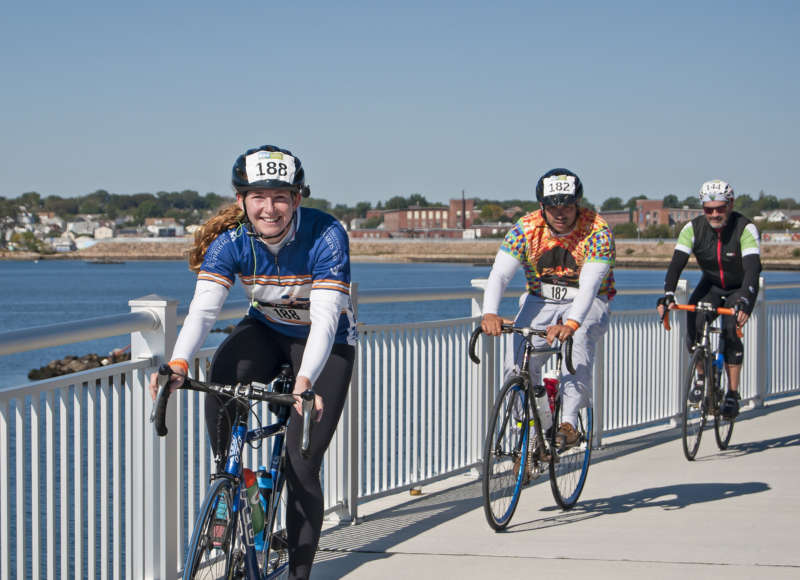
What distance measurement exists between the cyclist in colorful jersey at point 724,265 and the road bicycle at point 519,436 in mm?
2196

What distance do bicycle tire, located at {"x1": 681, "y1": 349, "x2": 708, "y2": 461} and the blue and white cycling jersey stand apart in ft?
15.0

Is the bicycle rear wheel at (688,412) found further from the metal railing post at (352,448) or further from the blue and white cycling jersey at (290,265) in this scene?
the blue and white cycling jersey at (290,265)

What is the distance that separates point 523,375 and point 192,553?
292 cm

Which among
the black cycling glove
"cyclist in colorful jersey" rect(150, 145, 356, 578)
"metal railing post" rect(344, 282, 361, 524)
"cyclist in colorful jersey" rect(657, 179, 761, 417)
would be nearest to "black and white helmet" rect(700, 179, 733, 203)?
"cyclist in colorful jersey" rect(657, 179, 761, 417)

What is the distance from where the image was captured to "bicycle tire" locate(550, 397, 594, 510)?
6324mm

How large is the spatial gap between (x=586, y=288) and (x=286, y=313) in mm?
2223

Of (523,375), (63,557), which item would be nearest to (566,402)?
(523,375)

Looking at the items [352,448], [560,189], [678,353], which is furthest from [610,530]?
[678,353]

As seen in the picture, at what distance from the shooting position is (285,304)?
4242 mm

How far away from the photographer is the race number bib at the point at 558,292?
635cm

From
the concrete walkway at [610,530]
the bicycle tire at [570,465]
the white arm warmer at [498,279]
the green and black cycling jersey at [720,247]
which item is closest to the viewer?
the concrete walkway at [610,530]

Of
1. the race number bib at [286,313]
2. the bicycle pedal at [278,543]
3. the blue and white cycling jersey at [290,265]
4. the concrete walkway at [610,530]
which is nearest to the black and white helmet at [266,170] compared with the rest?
the blue and white cycling jersey at [290,265]

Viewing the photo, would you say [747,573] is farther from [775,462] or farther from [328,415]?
[775,462]

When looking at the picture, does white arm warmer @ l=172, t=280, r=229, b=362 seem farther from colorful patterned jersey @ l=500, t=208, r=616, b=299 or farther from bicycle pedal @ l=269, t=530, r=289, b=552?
colorful patterned jersey @ l=500, t=208, r=616, b=299
